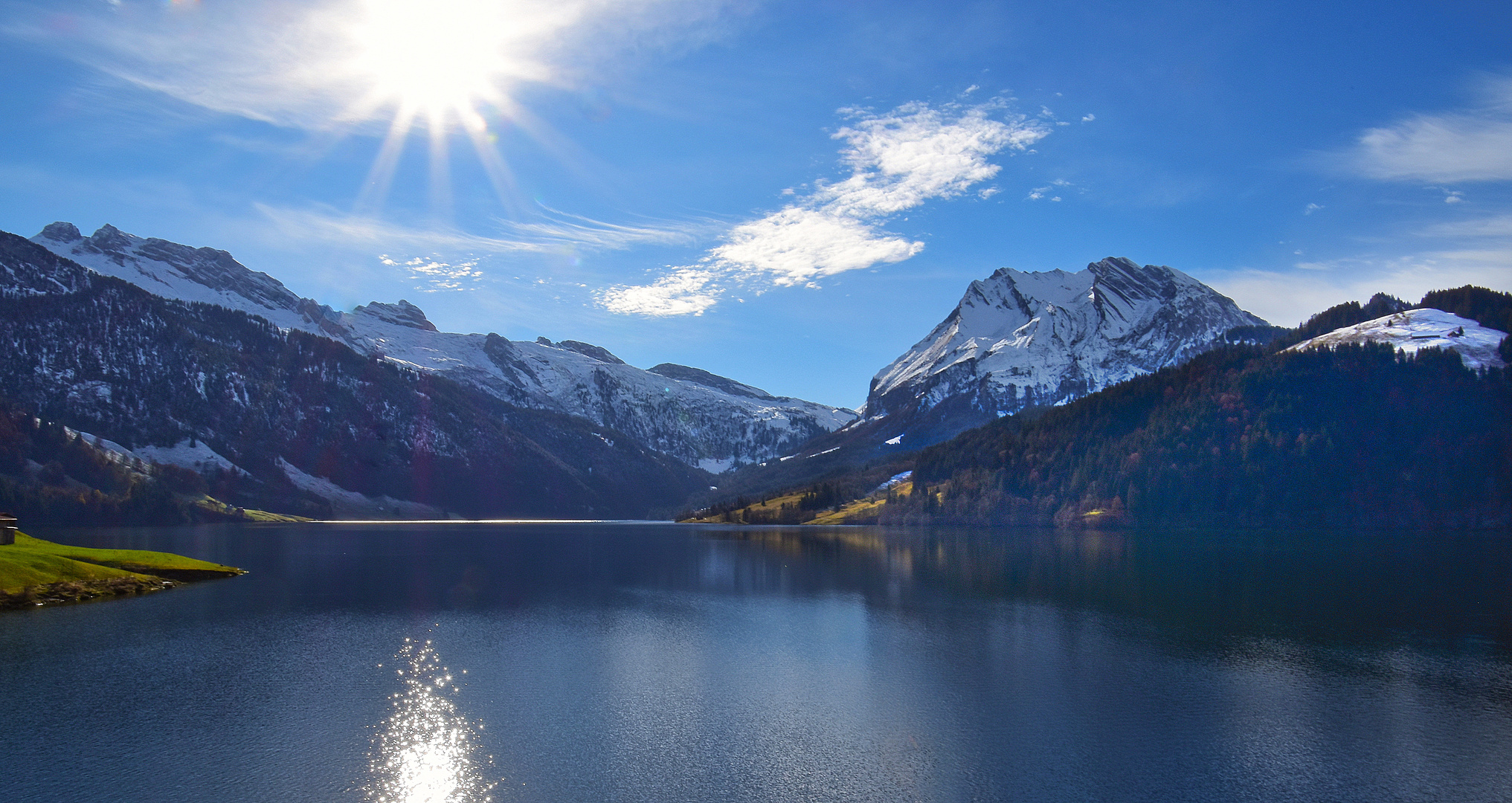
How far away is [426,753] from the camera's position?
3578cm

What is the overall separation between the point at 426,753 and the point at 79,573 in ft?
243

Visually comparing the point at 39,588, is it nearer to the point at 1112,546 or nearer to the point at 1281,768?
the point at 1281,768

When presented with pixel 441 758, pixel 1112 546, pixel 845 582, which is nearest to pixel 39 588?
pixel 441 758

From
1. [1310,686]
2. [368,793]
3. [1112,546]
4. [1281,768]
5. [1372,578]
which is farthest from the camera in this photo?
[1112,546]

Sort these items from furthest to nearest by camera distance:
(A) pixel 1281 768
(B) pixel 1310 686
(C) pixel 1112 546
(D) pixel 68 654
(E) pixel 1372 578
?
(C) pixel 1112 546 → (E) pixel 1372 578 → (D) pixel 68 654 → (B) pixel 1310 686 → (A) pixel 1281 768

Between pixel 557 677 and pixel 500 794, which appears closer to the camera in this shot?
pixel 500 794

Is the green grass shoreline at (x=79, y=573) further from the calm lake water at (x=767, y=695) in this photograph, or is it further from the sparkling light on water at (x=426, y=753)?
the sparkling light on water at (x=426, y=753)

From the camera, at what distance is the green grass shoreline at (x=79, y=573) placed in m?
75.0

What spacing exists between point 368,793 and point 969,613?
57962 millimetres

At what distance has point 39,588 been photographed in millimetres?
75750

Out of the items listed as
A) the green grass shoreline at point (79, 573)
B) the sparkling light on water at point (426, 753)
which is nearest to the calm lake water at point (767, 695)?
the sparkling light on water at point (426, 753)

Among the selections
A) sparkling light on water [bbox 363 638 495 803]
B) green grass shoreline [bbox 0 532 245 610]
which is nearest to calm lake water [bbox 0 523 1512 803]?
sparkling light on water [bbox 363 638 495 803]

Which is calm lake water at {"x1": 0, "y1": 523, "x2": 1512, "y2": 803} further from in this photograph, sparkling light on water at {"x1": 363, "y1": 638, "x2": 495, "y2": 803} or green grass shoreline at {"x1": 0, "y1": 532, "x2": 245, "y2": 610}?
green grass shoreline at {"x1": 0, "y1": 532, "x2": 245, "y2": 610}

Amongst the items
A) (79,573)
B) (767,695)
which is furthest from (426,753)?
(79,573)
